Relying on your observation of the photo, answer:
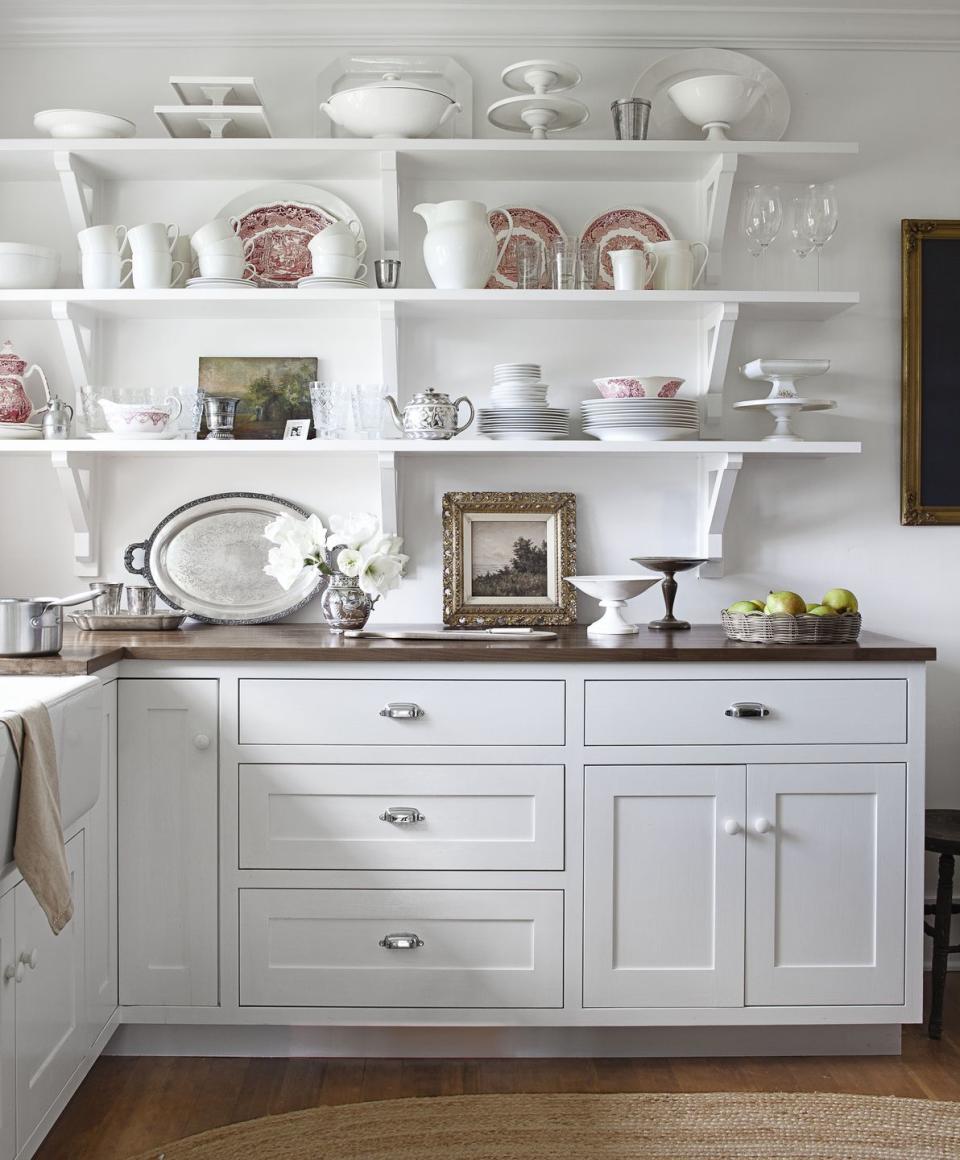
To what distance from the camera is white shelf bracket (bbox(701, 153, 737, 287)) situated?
2.67 m

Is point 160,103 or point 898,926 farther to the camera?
point 160,103

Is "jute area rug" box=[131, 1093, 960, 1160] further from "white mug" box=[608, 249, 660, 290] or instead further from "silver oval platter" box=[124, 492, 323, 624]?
"white mug" box=[608, 249, 660, 290]

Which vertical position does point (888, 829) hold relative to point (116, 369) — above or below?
below

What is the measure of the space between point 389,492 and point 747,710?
3.30ft

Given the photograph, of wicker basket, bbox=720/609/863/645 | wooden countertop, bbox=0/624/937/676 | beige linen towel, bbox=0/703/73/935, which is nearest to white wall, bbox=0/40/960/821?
wicker basket, bbox=720/609/863/645

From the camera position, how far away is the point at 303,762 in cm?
235

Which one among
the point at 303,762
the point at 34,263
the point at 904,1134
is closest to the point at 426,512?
the point at 303,762

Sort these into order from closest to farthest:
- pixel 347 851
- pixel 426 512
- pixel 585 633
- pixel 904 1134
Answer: pixel 904 1134
pixel 347 851
pixel 585 633
pixel 426 512

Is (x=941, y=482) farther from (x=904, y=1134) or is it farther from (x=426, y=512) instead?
(x=904, y=1134)

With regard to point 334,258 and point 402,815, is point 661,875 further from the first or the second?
point 334,258

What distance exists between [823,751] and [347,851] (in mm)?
1034

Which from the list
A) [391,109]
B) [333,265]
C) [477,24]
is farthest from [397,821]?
[477,24]

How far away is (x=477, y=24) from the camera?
2.82 m

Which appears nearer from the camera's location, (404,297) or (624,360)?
(404,297)
